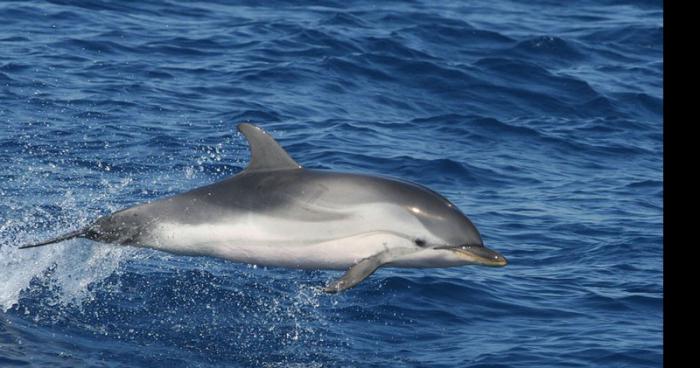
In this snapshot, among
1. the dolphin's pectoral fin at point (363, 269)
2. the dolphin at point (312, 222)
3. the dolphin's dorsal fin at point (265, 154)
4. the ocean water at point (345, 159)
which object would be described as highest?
the dolphin's dorsal fin at point (265, 154)

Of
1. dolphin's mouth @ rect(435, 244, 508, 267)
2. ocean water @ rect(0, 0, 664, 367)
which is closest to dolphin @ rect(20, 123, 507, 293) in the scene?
dolphin's mouth @ rect(435, 244, 508, 267)

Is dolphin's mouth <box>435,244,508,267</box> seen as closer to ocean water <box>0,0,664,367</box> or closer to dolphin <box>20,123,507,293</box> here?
dolphin <box>20,123,507,293</box>

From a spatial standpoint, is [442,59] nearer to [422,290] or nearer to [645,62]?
[645,62]

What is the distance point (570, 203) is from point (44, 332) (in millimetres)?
6718

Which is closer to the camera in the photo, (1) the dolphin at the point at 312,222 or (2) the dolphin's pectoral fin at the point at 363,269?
(2) the dolphin's pectoral fin at the point at 363,269

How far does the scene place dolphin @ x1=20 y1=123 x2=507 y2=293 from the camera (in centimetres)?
630

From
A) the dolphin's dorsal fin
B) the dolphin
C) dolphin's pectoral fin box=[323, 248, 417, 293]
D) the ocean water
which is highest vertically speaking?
the dolphin's dorsal fin

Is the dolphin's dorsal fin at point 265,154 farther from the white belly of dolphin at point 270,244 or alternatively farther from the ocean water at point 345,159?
the ocean water at point 345,159

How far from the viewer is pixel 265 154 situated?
21.6 feet

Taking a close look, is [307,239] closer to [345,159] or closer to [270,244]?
[270,244]

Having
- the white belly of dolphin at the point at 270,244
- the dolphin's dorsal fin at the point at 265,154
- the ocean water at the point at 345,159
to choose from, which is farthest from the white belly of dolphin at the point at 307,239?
the ocean water at the point at 345,159

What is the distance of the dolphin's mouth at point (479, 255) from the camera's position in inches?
243

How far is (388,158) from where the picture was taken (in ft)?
44.6

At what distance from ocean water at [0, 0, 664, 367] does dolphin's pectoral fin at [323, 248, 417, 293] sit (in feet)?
6.00
